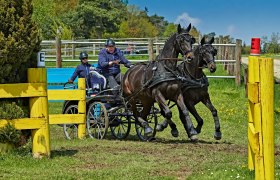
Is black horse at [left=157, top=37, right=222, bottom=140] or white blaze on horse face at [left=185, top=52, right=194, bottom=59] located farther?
black horse at [left=157, top=37, right=222, bottom=140]

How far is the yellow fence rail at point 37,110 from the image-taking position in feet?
29.5

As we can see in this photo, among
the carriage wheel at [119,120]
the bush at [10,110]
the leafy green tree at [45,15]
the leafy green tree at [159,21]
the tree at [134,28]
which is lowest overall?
the carriage wheel at [119,120]

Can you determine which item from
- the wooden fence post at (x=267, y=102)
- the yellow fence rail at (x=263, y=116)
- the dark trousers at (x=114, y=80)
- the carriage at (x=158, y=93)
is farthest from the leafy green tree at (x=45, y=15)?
the wooden fence post at (x=267, y=102)

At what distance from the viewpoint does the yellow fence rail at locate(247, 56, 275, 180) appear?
6078mm

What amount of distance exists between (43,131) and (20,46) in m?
1.26

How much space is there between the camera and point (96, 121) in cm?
1345

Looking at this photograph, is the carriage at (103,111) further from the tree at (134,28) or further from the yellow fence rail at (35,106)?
the tree at (134,28)

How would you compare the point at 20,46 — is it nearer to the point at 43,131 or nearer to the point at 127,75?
the point at 43,131

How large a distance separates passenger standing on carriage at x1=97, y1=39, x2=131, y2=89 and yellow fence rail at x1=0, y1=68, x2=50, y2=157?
487cm

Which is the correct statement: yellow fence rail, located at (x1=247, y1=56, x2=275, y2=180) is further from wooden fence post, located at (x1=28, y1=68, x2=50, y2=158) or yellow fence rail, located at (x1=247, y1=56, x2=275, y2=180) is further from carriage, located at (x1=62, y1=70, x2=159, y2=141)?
carriage, located at (x1=62, y1=70, x2=159, y2=141)

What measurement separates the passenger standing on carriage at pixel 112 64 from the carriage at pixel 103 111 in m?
0.16

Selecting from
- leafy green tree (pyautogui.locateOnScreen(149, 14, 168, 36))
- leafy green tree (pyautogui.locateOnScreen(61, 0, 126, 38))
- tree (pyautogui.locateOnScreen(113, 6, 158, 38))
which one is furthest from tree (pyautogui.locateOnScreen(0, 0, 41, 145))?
leafy green tree (pyautogui.locateOnScreen(149, 14, 168, 36))

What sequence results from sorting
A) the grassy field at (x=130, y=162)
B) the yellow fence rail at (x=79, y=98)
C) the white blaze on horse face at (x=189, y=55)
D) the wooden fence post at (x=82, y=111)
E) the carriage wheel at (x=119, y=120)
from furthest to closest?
1. the carriage wheel at (x=119, y=120)
2. the wooden fence post at (x=82, y=111)
3. the yellow fence rail at (x=79, y=98)
4. the white blaze on horse face at (x=189, y=55)
5. the grassy field at (x=130, y=162)

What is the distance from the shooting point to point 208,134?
14.5 m
